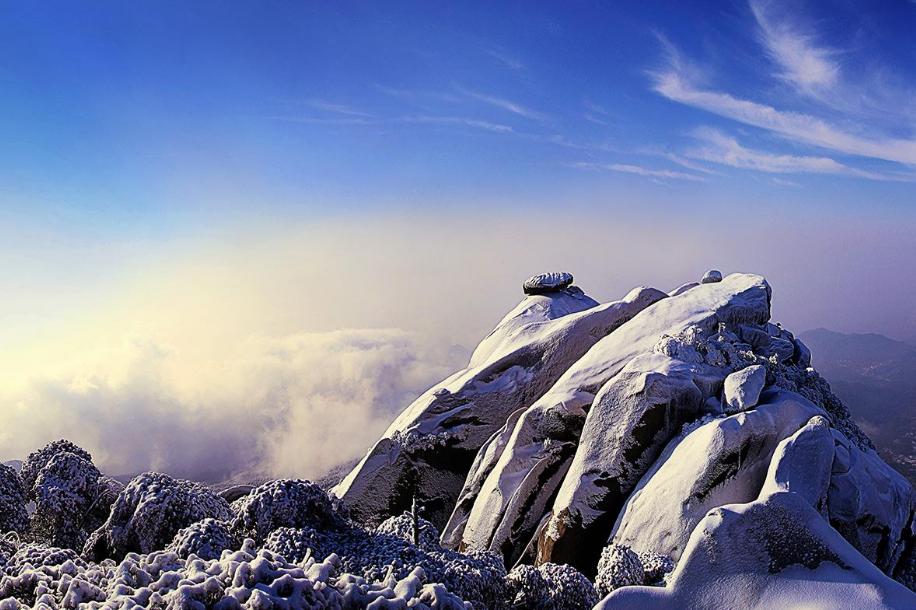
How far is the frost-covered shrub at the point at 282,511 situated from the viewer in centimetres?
680

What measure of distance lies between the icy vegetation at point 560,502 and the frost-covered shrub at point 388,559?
0.08 feet

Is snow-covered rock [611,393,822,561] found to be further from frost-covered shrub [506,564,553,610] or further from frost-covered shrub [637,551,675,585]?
frost-covered shrub [506,564,553,610]

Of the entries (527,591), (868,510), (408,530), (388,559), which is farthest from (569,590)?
(868,510)

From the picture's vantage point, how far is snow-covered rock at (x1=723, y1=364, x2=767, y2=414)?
1060 cm

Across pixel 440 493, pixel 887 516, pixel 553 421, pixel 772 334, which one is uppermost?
pixel 772 334

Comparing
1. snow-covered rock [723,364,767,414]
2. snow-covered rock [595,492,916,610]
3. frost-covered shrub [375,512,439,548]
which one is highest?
snow-covered rock [723,364,767,414]

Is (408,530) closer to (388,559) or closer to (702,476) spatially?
(388,559)

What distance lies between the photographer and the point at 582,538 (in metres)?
10.2

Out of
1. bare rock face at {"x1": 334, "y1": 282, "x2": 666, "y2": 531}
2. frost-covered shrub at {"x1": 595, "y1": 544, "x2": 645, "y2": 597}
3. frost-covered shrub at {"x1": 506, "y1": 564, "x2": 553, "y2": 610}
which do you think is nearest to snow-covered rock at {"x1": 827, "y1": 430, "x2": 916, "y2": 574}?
frost-covered shrub at {"x1": 595, "y1": 544, "x2": 645, "y2": 597}

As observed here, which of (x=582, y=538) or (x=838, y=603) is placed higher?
(x=838, y=603)

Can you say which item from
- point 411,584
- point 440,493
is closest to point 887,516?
point 440,493

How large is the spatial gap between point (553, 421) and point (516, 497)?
58.2 inches

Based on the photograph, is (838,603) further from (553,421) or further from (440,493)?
(440,493)

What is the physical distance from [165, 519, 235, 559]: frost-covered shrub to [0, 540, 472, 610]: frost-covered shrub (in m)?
0.54
